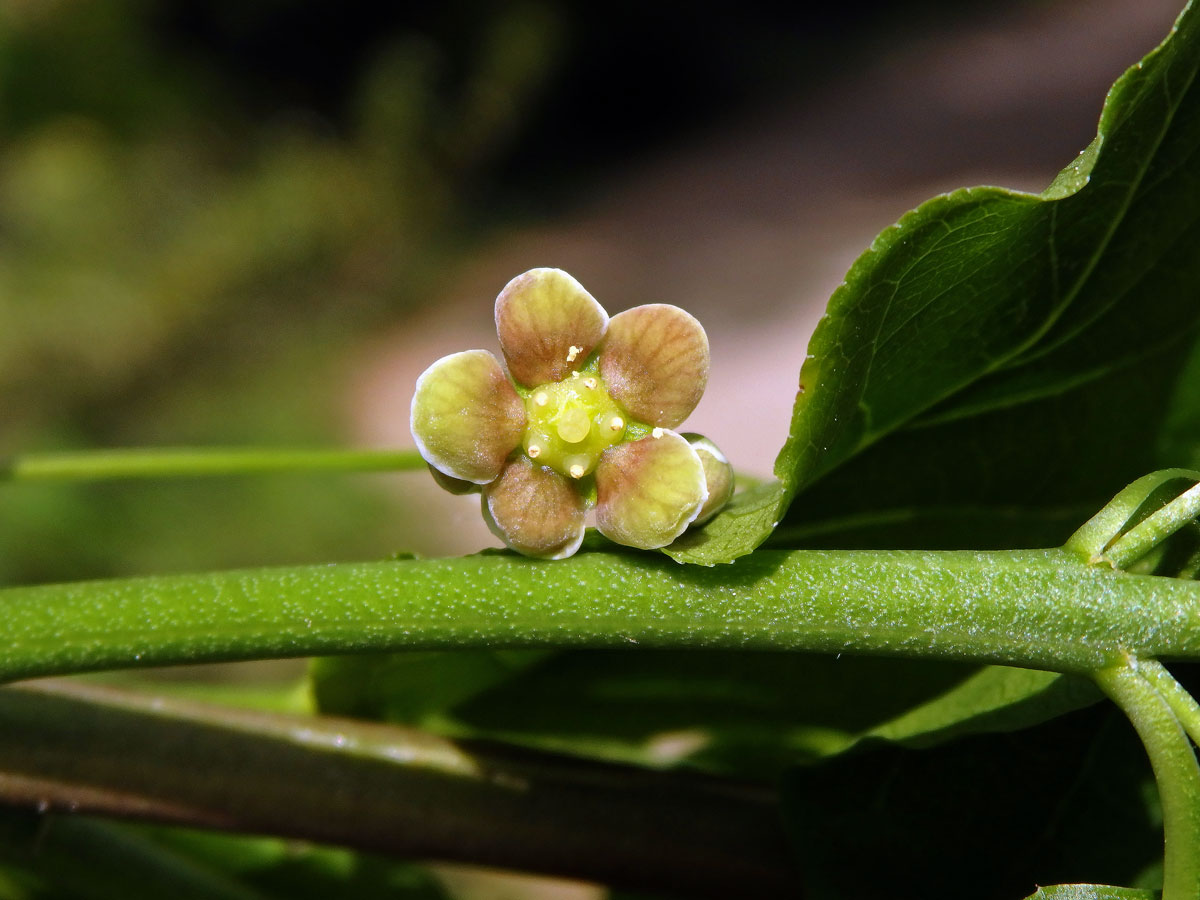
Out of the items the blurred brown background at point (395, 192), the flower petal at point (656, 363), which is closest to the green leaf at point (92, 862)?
the flower petal at point (656, 363)

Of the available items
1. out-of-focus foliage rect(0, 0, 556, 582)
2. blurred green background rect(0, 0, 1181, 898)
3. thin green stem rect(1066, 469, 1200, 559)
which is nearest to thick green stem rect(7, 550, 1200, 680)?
thin green stem rect(1066, 469, 1200, 559)

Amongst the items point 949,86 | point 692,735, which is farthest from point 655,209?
point 692,735

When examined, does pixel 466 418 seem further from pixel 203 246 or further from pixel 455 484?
pixel 203 246

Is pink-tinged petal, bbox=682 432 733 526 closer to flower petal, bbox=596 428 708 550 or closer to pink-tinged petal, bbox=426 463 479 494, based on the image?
flower petal, bbox=596 428 708 550

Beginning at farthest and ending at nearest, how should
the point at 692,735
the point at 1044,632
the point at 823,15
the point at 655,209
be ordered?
the point at 823,15
the point at 655,209
the point at 692,735
the point at 1044,632

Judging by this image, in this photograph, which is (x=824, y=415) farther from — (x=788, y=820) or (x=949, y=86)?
(x=949, y=86)

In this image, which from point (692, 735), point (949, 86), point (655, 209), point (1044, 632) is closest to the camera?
point (1044, 632)

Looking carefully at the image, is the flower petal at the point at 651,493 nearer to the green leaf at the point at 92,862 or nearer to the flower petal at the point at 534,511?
the flower petal at the point at 534,511
